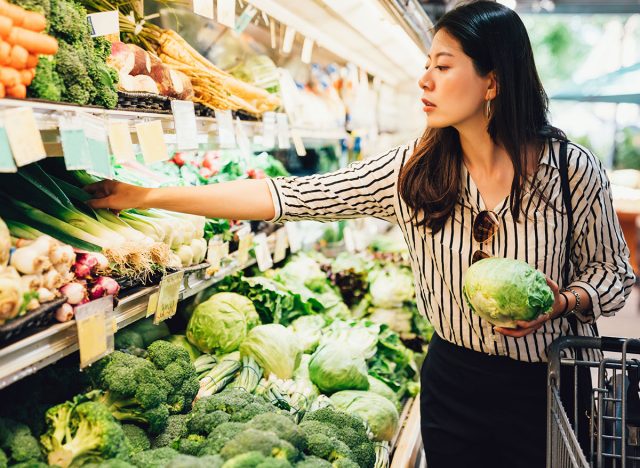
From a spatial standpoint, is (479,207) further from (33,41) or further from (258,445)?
(33,41)

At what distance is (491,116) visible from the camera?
1.86m

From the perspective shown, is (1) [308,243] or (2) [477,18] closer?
(2) [477,18]

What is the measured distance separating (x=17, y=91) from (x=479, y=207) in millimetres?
1273

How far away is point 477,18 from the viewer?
1770mm

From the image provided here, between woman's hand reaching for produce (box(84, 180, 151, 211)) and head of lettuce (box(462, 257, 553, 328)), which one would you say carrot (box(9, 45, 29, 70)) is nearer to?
woman's hand reaching for produce (box(84, 180, 151, 211))

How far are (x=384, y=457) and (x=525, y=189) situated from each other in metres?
1.18

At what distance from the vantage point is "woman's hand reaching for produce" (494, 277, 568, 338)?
1.75 m

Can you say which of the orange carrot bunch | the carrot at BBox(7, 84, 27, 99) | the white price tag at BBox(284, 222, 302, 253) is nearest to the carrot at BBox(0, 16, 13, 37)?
the orange carrot bunch

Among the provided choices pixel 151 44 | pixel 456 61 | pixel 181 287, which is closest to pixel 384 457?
pixel 181 287

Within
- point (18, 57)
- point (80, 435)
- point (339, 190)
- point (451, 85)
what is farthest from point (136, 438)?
point (451, 85)

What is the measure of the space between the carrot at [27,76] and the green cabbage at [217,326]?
139 cm

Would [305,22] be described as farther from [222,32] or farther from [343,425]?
[343,425]

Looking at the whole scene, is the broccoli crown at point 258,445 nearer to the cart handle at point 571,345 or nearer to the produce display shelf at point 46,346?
the produce display shelf at point 46,346

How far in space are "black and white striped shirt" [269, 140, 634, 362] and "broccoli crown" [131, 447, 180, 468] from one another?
2.57ft
